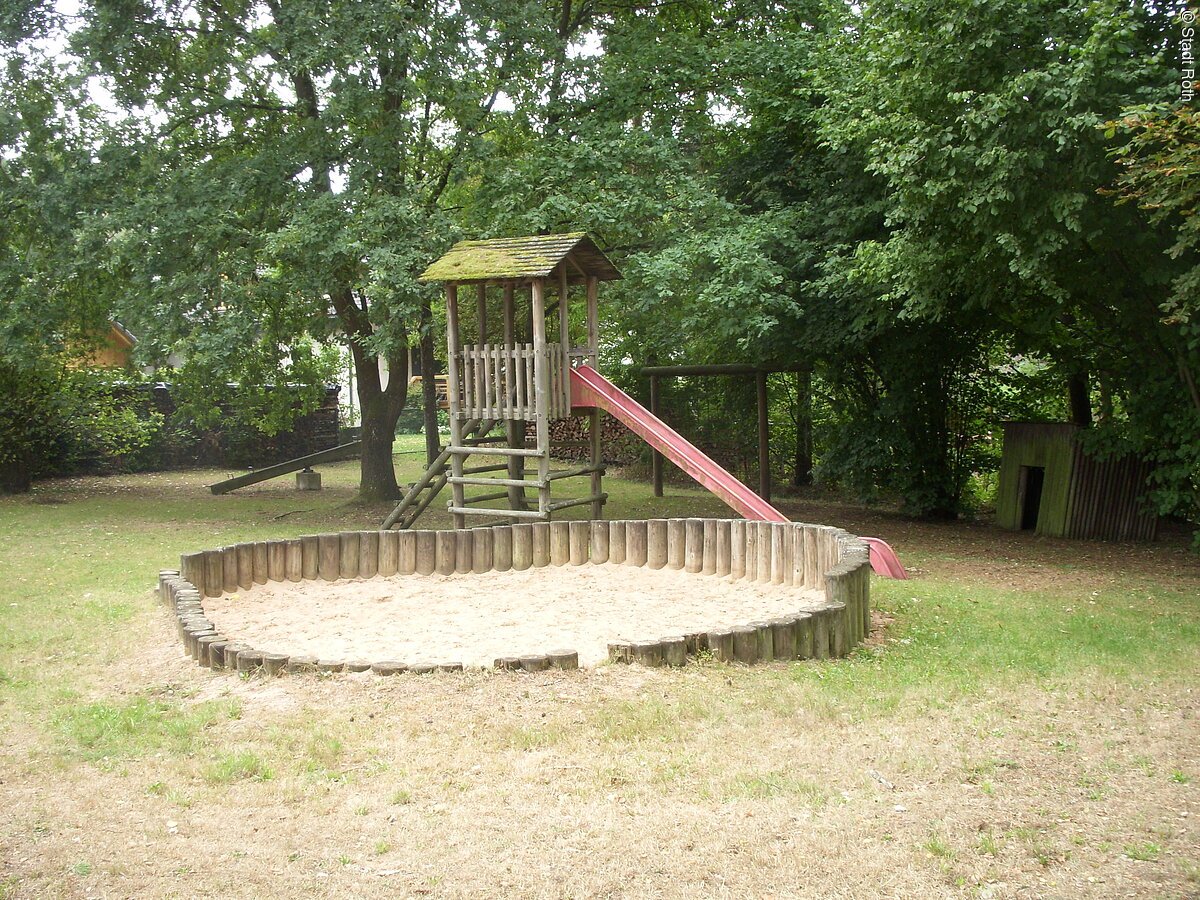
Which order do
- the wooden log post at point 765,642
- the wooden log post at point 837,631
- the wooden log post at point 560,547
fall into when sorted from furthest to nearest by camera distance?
the wooden log post at point 560,547 → the wooden log post at point 837,631 → the wooden log post at point 765,642

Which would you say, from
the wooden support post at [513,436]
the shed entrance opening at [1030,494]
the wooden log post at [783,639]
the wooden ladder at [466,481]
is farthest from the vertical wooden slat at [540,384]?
the shed entrance opening at [1030,494]

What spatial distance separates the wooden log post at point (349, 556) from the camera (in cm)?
1015

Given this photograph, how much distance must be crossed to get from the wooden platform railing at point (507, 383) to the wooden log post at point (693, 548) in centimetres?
309

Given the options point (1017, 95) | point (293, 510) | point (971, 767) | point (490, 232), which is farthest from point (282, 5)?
point (971, 767)

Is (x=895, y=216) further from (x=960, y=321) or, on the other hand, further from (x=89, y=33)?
(x=89, y=33)

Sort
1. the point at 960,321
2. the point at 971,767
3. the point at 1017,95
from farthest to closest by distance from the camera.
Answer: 1. the point at 960,321
2. the point at 1017,95
3. the point at 971,767

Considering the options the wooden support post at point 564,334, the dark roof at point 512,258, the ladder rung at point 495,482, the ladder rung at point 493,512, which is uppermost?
the dark roof at point 512,258

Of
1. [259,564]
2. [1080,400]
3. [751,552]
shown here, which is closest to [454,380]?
[259,564]

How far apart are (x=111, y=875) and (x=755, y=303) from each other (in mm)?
10209

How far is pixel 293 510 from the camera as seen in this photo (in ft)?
54.0

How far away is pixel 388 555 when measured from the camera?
10.3m

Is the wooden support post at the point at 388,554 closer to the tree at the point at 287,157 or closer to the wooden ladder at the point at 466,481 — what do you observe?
the wooden ladder at the point at 466,481

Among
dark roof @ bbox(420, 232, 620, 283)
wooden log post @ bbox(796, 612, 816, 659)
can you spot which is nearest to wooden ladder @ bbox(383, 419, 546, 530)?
dark roof @ bbox(420, 232, 620, 283)

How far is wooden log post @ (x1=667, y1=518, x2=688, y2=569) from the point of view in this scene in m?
10.4
